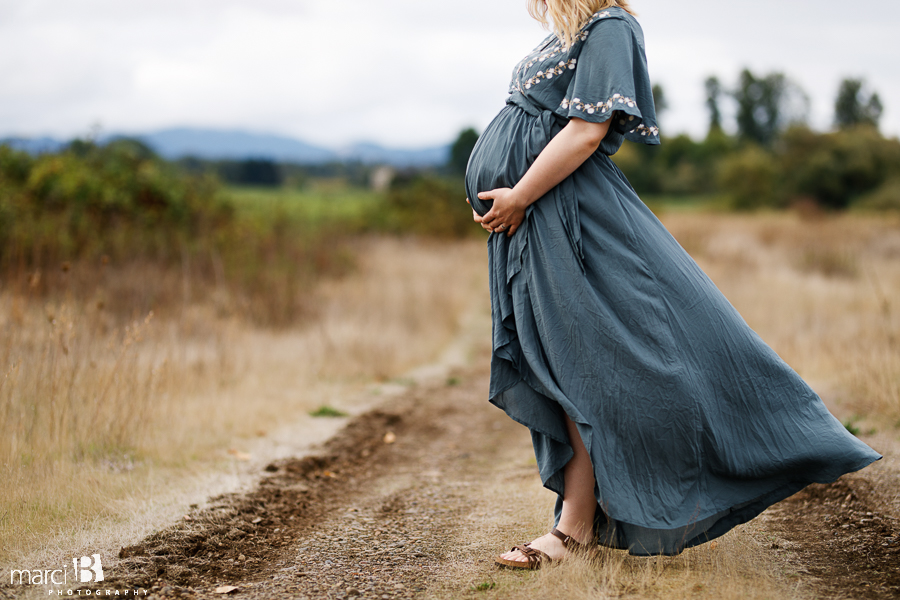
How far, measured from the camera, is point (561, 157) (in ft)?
6.65

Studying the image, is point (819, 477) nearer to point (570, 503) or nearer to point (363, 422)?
point (570, 503)

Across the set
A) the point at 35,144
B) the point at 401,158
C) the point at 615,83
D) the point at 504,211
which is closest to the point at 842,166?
the point at 401,158

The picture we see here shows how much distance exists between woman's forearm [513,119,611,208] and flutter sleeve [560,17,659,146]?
0.04 m

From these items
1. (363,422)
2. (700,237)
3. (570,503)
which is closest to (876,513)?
(570,503)

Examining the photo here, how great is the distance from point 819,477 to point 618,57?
1444 mm

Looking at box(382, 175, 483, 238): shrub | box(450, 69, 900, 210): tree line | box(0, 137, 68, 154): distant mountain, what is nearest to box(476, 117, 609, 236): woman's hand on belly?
box(0, 137, 68, 154): distant mountain

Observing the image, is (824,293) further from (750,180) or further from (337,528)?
(750,180)

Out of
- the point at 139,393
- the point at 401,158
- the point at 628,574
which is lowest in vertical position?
the point at 628,574

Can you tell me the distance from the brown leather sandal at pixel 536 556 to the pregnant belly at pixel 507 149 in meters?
1.16

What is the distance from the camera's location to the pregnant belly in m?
2.14

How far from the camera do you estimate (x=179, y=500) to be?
2943 mm

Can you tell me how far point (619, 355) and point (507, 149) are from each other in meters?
0.79

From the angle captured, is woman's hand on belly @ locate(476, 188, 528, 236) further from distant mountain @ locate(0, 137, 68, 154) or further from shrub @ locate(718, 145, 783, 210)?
shrub @ locate(718, 145, 783, 210)

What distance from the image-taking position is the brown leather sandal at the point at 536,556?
2.12 meters
